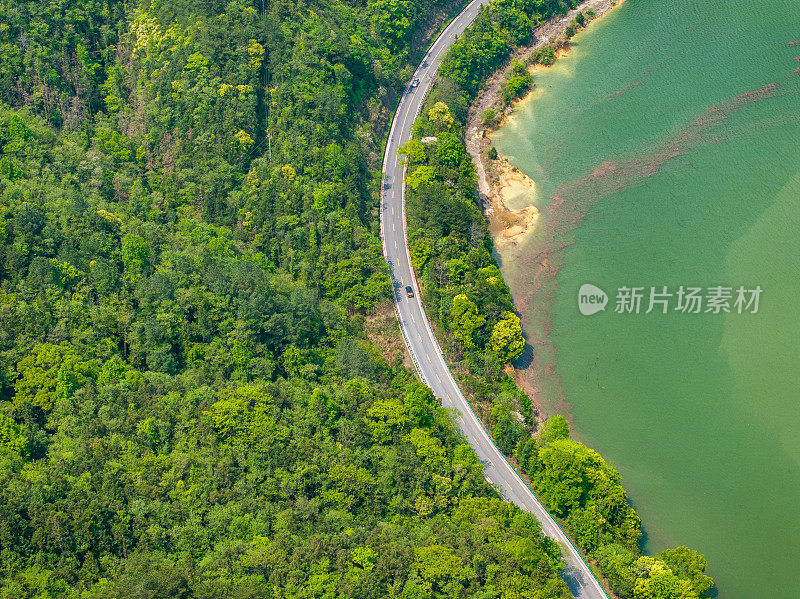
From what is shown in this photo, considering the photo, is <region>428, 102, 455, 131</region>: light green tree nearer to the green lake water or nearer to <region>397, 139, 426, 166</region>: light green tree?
<region>397, 139, 426, 166</region>: light green tree

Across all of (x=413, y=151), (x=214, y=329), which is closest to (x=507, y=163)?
(x=413, y=151)

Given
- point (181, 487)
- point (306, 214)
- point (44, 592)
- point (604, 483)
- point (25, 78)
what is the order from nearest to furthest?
point (44, 592)
point (181, 487)
point (604, 483)
point (306, 214)
point (25, 78)

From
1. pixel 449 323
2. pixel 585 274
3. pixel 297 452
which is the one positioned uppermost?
pixel 585 274

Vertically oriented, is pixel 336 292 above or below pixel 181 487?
above

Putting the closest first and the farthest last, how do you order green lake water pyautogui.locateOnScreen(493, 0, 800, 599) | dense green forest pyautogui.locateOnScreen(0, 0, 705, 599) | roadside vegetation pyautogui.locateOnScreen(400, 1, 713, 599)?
dense green forest pyautogui.locateOnScreen(0, 0, 705, 599) → roadside vegetation pyautogui.locateOnScreen(400, 1, 713, 599) → green lake water pyautogui.locateOnScreen(493, 0, 800, 599)

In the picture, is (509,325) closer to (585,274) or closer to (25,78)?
(585,274)

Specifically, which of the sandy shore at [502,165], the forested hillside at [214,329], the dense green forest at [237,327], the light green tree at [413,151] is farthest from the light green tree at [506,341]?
the light green tree at [413,151]

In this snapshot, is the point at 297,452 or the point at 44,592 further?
the point at 297,452

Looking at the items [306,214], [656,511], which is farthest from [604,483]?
[306,214]

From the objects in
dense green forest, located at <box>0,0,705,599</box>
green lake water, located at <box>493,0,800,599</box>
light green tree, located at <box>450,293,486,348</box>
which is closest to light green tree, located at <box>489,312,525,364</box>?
dense green forest, located at <box>0,0,705,599</box>
